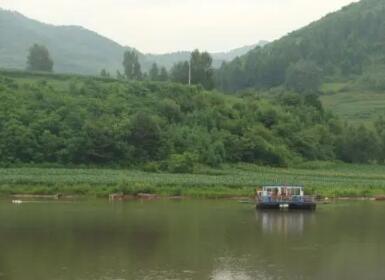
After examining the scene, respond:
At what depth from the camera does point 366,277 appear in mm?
32094

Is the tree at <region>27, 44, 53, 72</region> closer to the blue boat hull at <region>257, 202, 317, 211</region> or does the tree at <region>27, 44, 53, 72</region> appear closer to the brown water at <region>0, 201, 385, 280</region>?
the brown water at <region>0, 201, 385, 280</region>

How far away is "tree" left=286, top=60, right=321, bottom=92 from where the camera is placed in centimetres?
17325

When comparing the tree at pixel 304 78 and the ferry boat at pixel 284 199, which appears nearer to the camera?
the ferry boat at pixel 284 199

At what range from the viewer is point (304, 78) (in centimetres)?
17338

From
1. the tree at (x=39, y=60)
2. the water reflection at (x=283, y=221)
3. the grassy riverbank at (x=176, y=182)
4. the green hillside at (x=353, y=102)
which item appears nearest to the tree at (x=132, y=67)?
the tree at (x=39, y=60)

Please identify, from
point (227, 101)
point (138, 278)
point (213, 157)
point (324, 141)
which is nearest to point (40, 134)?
point (213, 157)

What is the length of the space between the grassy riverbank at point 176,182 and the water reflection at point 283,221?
10853mm

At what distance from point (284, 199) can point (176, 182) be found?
12731 mm

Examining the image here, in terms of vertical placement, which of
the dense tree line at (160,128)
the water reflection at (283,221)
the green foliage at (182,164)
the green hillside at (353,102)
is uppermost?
the green hillside at (353,102)

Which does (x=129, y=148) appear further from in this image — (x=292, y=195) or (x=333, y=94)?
(x=333, y=94)

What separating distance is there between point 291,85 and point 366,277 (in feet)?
478

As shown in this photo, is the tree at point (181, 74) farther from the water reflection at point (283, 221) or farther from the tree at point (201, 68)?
the water reflection at point (283, 221)

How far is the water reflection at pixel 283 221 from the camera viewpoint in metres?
48.0

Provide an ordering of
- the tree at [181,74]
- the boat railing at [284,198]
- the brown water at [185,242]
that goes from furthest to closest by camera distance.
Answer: the tree at [181,74]
the boat railing at [284,198]
the brown water at [185,242]
